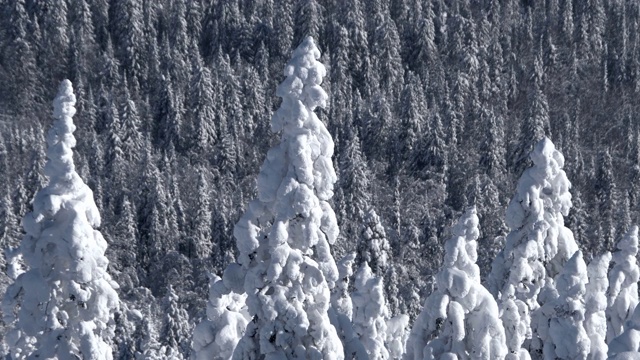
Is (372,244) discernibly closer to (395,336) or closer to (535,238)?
(395,336)

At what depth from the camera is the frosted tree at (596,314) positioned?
2983cm

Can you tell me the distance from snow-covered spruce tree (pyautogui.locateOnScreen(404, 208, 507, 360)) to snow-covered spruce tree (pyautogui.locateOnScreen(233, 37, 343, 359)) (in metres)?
3.13

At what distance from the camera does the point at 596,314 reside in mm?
30375

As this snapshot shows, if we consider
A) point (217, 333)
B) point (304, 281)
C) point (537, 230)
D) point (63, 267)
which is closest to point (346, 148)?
point (537, 230)

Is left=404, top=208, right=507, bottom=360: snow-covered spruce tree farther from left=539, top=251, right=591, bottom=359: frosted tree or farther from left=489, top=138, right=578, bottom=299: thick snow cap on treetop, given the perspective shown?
left=489, top=138, right=578, bottom=299: thick snow cap on treetop

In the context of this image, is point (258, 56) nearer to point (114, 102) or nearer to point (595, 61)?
point (114, 102)

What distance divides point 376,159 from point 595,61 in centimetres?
4930

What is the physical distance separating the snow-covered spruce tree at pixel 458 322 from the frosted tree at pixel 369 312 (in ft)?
18.6

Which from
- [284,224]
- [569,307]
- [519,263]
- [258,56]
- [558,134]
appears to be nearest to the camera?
[284,224]

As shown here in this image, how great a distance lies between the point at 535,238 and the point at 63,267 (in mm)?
11831

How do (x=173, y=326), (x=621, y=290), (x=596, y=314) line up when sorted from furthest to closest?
(x=173, y=326) → (x=621, y=290) → (x=596, y=314)

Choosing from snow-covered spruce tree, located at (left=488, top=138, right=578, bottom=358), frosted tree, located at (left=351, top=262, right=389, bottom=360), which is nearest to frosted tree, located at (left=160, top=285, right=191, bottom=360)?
frosted tree, located at (left=351, top=262, right=389, bottom=360)

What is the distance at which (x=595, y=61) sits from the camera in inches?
7864

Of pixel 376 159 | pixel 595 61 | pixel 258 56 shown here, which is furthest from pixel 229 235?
pixel 595 61
